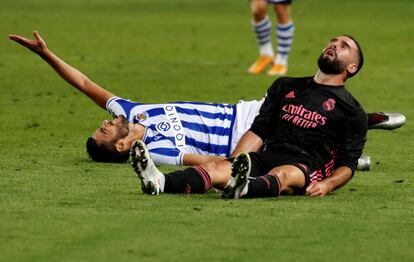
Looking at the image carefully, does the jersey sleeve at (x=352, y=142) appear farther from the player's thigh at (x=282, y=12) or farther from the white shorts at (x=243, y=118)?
the player's thigh at (x=282, y=12)

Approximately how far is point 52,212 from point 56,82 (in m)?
9.29

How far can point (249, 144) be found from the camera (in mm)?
9141

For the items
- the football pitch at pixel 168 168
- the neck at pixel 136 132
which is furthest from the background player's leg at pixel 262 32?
the neck at pixel 136 132

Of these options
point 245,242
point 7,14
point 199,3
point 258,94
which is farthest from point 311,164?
point 199,3

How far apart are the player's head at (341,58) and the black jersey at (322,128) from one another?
0.12 metres

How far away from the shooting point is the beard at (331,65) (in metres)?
8.93

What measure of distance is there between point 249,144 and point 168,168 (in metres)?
0.82

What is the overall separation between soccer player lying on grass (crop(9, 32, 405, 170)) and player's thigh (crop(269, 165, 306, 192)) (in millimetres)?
949

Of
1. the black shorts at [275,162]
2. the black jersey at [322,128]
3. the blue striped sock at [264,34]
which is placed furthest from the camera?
the blue striped sock at [264,34]

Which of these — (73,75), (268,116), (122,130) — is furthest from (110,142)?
(268,116)

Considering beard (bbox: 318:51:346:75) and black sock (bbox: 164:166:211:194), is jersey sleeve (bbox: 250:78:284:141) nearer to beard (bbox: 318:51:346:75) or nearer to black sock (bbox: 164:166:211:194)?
beard (bbox: 318:51:346:75)

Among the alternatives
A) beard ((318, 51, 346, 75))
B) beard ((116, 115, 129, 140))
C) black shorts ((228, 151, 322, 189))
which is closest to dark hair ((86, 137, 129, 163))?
beard ((116, 115, 129, 140))

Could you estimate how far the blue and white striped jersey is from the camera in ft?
31.5

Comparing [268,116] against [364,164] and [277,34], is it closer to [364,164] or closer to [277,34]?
[364,164]
